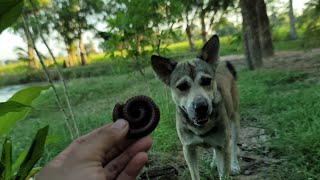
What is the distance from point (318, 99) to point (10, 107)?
551 centimetres

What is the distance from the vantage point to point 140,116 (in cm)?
173

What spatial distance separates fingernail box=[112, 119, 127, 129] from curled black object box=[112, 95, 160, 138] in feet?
0.14

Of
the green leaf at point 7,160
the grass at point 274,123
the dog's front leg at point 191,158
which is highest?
the green leaf at point 7,160

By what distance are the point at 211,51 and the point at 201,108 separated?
2.71ft

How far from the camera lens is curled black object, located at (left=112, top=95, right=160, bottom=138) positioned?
5.62ft

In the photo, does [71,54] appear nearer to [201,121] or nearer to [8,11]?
[201,121]

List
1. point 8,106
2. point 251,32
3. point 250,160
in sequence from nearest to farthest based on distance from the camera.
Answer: point 8,106, point 250,160, point 251,32

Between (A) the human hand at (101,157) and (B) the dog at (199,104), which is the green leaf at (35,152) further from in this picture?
(B) the dog at (199,104)

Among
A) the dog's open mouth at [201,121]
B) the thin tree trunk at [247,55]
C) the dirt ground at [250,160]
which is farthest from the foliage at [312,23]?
the thin tree trunk at [247,55]

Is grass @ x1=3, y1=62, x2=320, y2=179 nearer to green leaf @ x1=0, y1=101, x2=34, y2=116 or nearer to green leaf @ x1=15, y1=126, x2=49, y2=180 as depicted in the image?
green leaf @ x1=15, y1=126, x2=49, y2=180

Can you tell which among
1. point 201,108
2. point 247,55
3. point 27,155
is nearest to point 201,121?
point 201,108

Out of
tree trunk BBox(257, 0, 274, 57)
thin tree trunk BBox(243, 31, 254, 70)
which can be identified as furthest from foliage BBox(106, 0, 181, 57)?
tree trunk BBox(257, 0, 274, 57)

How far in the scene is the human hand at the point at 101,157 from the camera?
1.54m

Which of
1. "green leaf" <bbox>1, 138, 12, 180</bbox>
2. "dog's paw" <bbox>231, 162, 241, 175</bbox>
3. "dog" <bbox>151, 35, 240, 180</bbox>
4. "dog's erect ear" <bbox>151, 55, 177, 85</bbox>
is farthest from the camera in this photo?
"dog's paw" <bbox>231, 162, 241, 175</bbox>
